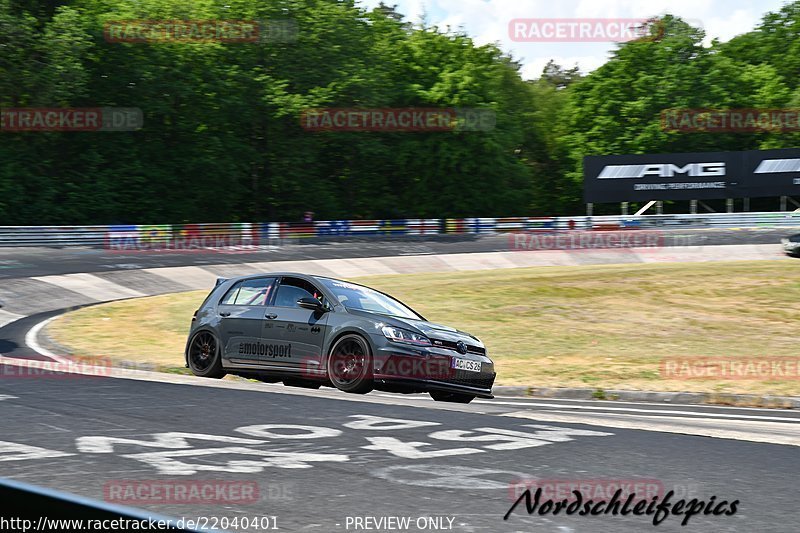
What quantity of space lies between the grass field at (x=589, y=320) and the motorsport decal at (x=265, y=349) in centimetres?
346

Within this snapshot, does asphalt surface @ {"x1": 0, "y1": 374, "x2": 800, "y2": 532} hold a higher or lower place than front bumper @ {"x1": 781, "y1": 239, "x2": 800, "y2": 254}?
lower

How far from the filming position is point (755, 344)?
18.9m

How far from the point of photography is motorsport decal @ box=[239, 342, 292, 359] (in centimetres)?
1236

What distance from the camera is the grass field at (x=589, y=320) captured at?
15.9 meters

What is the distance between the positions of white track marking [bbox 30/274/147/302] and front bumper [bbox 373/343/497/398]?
1932 cm

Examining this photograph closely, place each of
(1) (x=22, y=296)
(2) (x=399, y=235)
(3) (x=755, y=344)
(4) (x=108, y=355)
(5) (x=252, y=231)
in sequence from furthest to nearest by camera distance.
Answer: (2) (x=399, y=235) < (5) (x=252, y=231) < (1) (x=22, y=296) < (3) (x=755, y=344) < (4) (x=108, y=355)

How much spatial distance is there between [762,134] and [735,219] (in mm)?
14911

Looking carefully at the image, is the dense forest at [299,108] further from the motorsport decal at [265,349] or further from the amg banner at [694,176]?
the motorsport decal at [265,349]

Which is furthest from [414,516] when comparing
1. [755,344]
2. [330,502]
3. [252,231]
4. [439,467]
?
[252,231]

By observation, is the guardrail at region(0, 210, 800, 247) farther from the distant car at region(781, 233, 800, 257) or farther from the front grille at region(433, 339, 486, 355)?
the front grille at region(433, 339, 486, 355)

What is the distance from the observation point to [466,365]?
11742 mm

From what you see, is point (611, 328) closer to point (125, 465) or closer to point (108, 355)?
point (108, 355)

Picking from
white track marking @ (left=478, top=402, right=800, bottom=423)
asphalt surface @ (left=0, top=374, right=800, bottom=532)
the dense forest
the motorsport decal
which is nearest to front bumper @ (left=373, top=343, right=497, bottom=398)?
asphalt surface @ (left=0, top=374, right=800, bottom=532)

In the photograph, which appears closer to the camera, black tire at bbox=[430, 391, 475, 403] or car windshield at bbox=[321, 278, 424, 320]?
black tire at bbox=[430, 391, 475, 403]
